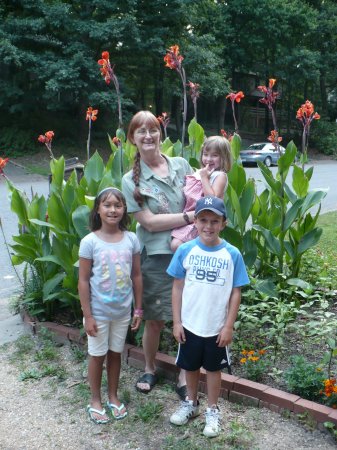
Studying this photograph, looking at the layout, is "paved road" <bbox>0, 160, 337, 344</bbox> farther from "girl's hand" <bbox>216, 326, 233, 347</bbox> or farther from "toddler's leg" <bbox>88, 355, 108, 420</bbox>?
"girl's hand" <bbox>216, 326, 233, 347</bbox>

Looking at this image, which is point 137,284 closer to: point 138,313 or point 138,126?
point 138,313

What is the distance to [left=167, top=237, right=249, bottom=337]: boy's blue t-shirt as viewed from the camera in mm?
2764

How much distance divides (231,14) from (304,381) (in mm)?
31083

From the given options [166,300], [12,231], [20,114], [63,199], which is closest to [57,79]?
[20,114]

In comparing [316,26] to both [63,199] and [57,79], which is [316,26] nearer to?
[57,79]

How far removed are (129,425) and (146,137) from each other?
1604 mm

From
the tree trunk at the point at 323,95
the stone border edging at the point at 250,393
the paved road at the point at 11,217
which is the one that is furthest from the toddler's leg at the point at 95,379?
the tree trunk at the point at 323,95

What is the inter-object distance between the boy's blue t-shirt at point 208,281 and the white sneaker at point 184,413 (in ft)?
1.57

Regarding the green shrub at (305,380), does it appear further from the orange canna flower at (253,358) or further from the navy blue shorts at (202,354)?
the navy blue shorts at (202,354)

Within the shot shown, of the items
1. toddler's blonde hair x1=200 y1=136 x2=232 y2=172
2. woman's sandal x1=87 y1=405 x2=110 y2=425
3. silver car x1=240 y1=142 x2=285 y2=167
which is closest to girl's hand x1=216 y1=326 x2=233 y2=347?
woman's sandal x1=87 y1=405 x2=110 y2=425

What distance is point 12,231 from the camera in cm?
880

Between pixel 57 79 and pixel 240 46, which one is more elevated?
pixel 240 46

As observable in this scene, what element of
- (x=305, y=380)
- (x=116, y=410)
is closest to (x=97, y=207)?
(x=116, y=410)

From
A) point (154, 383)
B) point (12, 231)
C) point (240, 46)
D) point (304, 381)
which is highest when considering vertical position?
point (240, 46)
